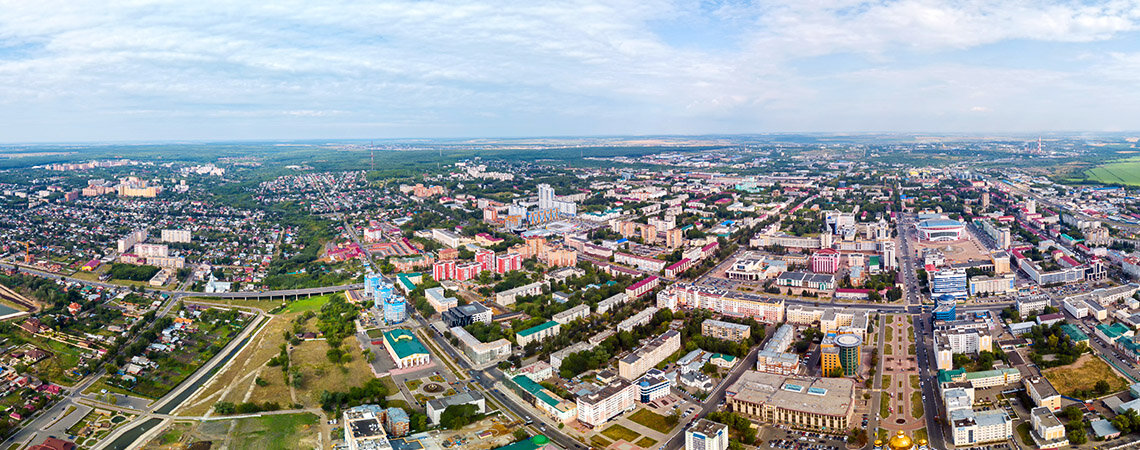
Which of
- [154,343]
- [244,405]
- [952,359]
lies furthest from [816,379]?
[154,343]

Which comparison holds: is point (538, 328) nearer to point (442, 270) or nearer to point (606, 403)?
point (606, 403)

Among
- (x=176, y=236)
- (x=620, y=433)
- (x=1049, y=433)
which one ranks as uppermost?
(x=176, y=236)

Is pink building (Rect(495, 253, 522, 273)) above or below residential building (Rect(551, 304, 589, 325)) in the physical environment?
above

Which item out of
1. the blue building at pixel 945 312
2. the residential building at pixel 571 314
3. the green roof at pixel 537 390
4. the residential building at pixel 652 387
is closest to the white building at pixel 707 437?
the residential building at pixel 652 387

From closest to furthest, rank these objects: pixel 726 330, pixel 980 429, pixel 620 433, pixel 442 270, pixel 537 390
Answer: pixel 980 429 < pixel 620 433 < pixel 537 390 < pixel 726 330 < pixel 442 270

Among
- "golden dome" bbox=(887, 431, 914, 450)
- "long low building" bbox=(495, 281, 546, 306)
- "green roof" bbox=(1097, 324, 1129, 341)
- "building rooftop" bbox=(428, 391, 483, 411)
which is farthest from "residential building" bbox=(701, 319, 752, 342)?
"green roof" bbox=(1097, 324, 1129, 341)

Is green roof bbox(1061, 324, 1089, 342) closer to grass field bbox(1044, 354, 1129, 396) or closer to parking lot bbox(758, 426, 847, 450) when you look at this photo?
grass field bbox(1044, 354, 1129, 396)

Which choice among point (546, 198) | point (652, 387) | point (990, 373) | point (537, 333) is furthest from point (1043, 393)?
point (546, 198)
